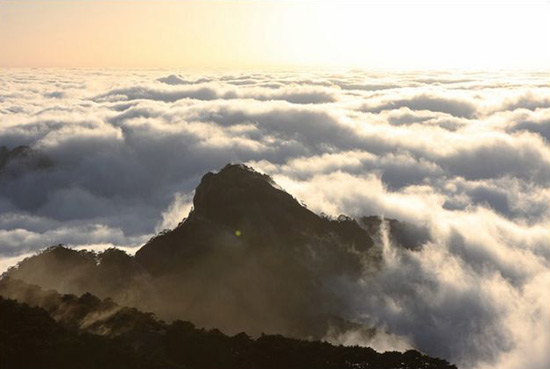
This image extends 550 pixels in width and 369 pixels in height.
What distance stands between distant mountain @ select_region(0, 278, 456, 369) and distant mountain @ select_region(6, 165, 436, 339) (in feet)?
61.1

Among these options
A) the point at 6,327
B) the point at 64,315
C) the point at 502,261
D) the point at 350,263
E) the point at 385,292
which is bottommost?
the point at 502,261

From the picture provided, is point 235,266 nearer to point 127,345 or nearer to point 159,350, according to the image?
point 159,350

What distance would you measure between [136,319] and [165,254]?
3087 centimetres

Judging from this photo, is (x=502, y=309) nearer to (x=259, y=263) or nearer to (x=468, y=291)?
(x=468, y=291)

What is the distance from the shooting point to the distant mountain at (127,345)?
31.5 meters

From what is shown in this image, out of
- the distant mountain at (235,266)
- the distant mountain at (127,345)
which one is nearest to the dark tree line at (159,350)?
the distant mountain at (127,345)

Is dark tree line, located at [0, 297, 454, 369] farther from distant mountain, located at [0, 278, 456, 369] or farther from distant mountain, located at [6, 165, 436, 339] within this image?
distant mountain, located at [6, 165, 436, 339]

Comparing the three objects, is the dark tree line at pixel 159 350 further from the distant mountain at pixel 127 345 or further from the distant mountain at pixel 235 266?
the distant mountain at pixel 235 266

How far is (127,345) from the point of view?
36.1 meters

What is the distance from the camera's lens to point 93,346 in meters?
33.5

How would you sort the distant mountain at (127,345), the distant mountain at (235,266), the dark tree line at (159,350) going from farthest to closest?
the distant mountain at (235,266) → the distant mountain at (127,345) → the dark tree line at (159,350)

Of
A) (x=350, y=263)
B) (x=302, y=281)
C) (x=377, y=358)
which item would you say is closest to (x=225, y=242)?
(x=302, y=281)

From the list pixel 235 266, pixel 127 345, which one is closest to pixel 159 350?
pixel 127 345

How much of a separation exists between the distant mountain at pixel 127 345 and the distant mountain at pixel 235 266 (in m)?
18.6
